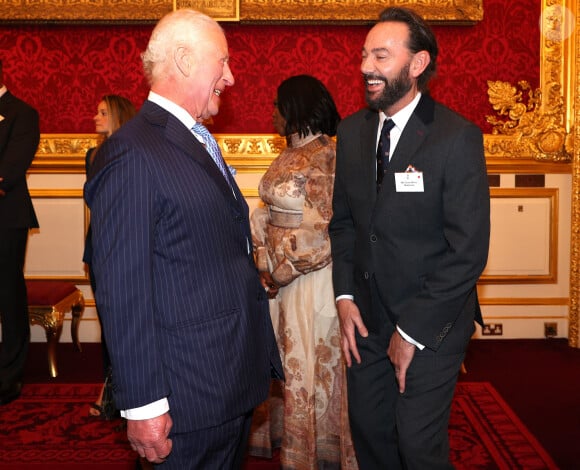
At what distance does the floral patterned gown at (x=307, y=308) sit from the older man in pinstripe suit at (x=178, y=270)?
1.25 m

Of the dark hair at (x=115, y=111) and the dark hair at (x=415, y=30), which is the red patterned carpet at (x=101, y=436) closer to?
the dark hair at (x=115, y=111)

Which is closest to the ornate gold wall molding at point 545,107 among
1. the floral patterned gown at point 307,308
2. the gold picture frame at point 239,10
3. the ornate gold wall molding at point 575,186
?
the ornate gold wall molding at point 575,186

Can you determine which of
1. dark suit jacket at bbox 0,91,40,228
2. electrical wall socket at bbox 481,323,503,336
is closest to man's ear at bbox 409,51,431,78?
dark suit jacket at bbox 0,91,40,228

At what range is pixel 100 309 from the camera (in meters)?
1.79

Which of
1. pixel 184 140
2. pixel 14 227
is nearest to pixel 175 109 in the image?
pixel 184 140

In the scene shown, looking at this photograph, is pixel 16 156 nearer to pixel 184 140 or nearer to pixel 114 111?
pixel 114 111

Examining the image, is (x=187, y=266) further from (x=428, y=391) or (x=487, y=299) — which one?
(x=487, y=299)

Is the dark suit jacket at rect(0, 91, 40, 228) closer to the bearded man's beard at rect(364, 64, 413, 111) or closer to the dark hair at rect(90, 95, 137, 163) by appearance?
the dark hair at rect(90, 95, 137, 163)

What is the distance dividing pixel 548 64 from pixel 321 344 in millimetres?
3547

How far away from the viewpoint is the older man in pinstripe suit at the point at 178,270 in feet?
5.74

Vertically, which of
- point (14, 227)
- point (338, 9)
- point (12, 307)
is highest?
point (338, 9)

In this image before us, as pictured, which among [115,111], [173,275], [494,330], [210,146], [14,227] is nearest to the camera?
[173,275]

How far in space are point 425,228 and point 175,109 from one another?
0.94 m

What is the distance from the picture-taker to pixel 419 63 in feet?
8.23
